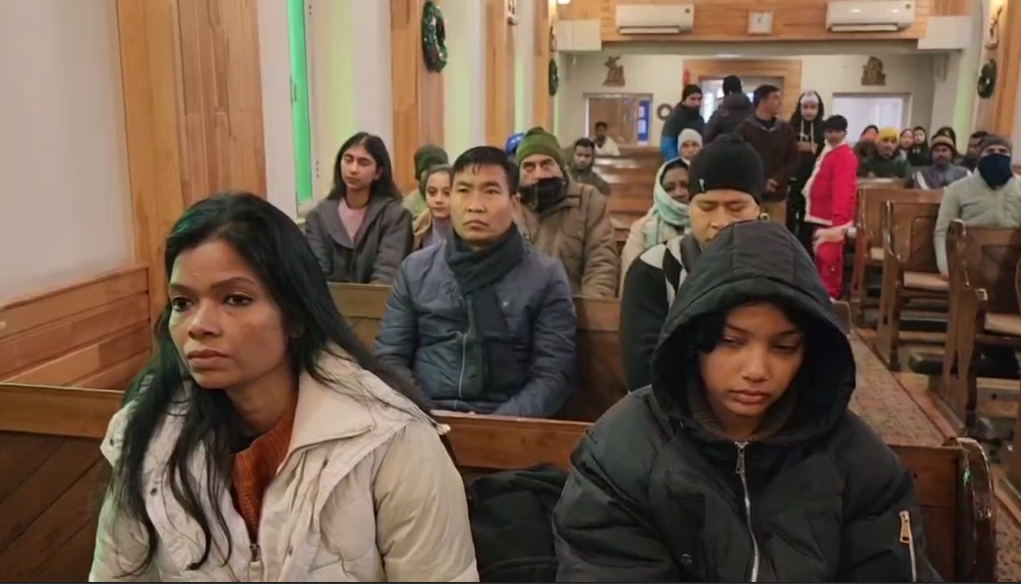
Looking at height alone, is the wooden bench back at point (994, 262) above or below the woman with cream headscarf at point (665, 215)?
below

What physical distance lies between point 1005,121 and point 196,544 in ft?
32.2

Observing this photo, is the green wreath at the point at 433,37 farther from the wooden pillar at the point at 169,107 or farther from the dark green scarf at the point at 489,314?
→ the dark green scarf at the point at 489,314

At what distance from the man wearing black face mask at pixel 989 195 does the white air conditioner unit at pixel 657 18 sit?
7.68m

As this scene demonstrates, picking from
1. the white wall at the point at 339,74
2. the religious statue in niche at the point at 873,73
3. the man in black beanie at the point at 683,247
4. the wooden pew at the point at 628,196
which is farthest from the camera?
the religious statue in niche at the point at 873,73

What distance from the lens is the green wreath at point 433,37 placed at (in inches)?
232

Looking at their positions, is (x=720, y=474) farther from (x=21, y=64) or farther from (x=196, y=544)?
(x=21, y=64)

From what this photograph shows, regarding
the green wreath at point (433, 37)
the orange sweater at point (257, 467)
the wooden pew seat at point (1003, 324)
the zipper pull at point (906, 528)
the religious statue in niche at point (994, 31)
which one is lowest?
the wooden pew seat at point (1003, 324)

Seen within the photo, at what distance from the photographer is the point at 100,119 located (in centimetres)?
280

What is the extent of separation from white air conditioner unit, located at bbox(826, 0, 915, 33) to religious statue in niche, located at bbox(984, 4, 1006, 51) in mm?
1647

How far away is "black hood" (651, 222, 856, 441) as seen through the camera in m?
1.30

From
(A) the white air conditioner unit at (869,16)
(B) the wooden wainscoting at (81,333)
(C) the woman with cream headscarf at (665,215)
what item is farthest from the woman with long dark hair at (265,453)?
(A) the white air conditioner unit at (869,16)

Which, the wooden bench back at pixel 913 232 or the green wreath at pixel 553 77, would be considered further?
the green wreath at pixel 553 77

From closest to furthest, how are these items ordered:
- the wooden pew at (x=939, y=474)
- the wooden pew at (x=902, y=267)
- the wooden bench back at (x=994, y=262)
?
the wooden pew at (x=939, y=474) → the wooden bench back at (x=994, y=262) → the wooden pew at (x=902, y=267)

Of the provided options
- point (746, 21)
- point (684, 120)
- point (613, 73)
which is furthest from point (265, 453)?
point (613, 73)
